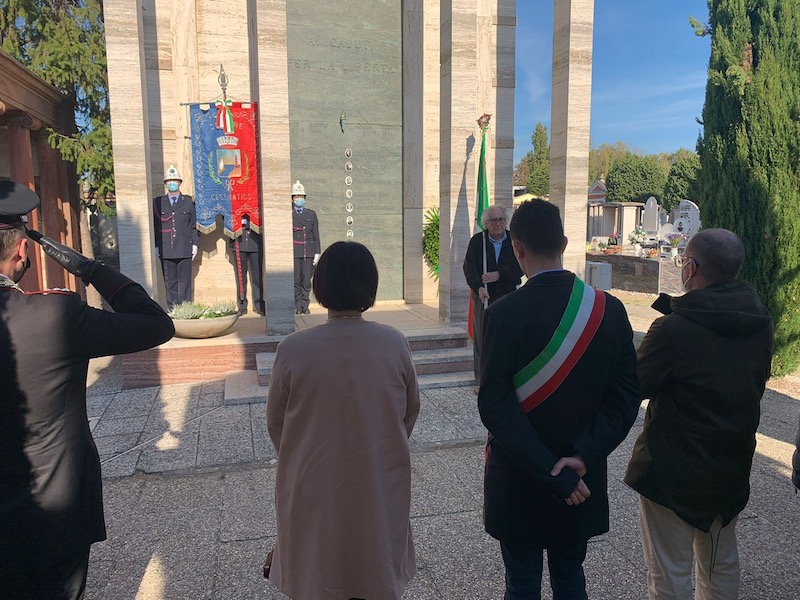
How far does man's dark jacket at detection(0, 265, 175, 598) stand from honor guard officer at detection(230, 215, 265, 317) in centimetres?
698

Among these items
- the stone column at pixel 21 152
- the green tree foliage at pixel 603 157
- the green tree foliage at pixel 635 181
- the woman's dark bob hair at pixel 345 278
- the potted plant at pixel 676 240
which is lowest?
the potted plant at pixel 676 240

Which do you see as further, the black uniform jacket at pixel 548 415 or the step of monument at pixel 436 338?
the step of monument at pixel 436 338

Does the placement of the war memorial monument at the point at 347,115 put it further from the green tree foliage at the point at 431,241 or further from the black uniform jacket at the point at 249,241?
the black uniform jacket at the point at 249,241

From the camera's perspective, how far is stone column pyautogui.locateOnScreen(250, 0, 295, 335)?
7.49 meters

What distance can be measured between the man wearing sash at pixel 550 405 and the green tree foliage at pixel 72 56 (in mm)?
11122

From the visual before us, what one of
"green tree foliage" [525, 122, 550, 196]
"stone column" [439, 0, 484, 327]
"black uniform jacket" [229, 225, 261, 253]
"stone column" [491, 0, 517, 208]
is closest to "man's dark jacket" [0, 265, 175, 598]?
"stone column" [439, 0, 484, 327]

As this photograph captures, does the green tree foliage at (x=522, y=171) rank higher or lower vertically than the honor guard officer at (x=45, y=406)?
higher

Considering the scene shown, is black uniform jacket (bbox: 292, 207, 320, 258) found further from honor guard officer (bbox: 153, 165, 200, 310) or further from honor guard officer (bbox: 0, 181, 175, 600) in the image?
honor guard officer (bbox: 0, 181, 175, 600)

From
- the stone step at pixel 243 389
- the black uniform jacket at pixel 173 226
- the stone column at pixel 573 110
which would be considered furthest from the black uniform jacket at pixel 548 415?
the black uniform jacket at pixel 173 226

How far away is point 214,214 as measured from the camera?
8.93 meters

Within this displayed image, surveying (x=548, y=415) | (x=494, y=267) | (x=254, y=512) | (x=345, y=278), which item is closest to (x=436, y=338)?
(x=494, y=267)

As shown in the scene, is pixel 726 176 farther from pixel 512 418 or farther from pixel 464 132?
pixel 512 418

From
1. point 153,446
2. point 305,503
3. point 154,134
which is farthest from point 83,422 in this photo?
point 154,134

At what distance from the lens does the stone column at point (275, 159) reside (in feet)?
24.6
